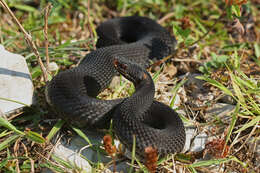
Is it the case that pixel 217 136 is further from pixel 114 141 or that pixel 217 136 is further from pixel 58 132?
pixel 58 132

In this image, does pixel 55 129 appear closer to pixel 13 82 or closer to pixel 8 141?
pixel 8 141

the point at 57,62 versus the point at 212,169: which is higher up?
the point at 57,62

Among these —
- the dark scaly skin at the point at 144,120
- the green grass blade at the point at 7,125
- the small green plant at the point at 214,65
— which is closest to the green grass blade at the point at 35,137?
the green grass blade at the point at 7,125

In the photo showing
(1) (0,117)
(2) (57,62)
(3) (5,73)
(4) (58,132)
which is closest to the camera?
(1) (0,117)

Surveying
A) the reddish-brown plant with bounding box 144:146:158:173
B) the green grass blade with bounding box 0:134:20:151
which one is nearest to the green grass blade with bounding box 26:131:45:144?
the green grass blade with bounding box 0:134:20:151

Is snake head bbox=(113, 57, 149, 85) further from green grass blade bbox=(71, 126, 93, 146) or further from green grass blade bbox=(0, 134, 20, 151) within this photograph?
green grass blade bbox=(0, 134, 20, 151)

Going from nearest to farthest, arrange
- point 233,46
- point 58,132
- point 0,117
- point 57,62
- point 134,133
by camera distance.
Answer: point 134,133 < point 0,117 < point 58,132 < point 57,62 < point 233,46

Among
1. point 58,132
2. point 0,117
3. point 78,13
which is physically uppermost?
point 78,13

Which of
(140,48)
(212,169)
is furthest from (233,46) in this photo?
(212,169)
